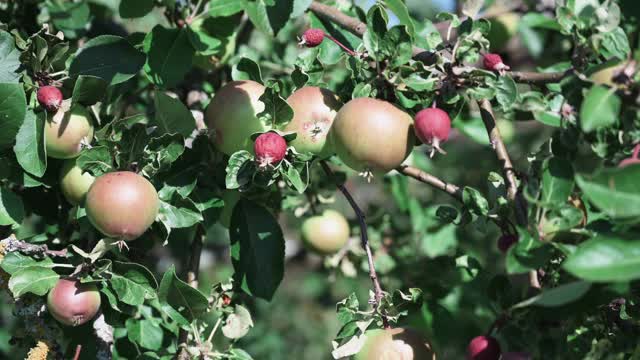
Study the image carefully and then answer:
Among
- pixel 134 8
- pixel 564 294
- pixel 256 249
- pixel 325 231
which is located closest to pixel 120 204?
pixel 256 249

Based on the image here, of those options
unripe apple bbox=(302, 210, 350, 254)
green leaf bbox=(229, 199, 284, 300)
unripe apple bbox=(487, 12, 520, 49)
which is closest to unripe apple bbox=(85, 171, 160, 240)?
green leaf bbox=(229, 199, 284, 300)

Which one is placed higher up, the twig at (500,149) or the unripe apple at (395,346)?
the twig at (500,149)

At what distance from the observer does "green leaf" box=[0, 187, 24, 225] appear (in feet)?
3.80

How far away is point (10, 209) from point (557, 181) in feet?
2.65

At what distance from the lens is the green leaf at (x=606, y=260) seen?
0.73 m

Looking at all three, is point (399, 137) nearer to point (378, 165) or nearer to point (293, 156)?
point (378, 165)

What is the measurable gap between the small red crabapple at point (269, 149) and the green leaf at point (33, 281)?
14.4 inches

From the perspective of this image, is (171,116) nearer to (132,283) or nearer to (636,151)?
(132,283)

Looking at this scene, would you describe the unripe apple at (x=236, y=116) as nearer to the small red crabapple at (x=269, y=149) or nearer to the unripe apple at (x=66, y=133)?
the small red crabapple at (x=269, y=149)

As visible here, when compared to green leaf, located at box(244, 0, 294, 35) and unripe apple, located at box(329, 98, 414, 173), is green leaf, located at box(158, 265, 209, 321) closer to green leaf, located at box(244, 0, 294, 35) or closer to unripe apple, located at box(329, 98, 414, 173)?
unripe apple, located at box(329, 98, 414, 173)

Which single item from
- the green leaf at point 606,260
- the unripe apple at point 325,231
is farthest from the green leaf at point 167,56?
the green leaf at point 606,260

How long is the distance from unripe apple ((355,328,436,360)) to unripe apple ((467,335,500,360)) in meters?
0.09

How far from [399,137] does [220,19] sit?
1.68 feet

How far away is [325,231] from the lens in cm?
172
